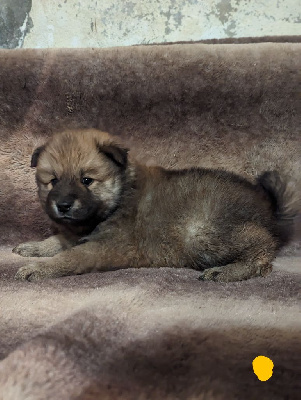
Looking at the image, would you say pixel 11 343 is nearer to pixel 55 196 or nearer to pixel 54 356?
pixel 54 356

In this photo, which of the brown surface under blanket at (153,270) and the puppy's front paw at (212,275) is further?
the puppy's front paw at (212,275)

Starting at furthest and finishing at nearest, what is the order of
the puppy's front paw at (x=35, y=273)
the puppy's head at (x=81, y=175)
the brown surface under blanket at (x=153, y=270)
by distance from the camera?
1. the puppy's head at (x=81, y=175)
2. the puppy's front paw at (x=35, y=273)
3. the brown surface under blanket at (x=153, y=270)

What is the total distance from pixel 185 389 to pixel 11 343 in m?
0.52

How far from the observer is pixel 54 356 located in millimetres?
1128

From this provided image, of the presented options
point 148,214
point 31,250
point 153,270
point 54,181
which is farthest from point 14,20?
point 153,270

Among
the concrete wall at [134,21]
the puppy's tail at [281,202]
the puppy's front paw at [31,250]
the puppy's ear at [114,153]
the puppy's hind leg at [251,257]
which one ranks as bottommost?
the puppy's front paw at [31,250]

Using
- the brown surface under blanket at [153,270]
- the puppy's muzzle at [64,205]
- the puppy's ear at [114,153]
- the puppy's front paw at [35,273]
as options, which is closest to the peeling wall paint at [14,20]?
the brown surface under blanket at [153,270]

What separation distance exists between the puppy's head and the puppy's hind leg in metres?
0.58

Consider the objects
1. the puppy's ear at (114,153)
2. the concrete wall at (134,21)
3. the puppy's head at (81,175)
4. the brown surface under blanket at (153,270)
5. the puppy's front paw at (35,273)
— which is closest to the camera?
the brown surface under blanket at (153,270)

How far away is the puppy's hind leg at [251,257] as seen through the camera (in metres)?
1.82

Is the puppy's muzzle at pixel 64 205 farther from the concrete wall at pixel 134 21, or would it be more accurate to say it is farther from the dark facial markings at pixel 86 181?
the concrete wall at pixel 134 21

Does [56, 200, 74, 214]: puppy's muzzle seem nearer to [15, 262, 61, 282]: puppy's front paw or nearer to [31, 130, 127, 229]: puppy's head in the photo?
[31, 130, 127, 229]: puppy's head

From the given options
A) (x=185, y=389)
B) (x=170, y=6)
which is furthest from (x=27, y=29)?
(x=185, y=389)

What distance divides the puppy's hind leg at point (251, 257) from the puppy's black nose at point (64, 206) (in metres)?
0.64
